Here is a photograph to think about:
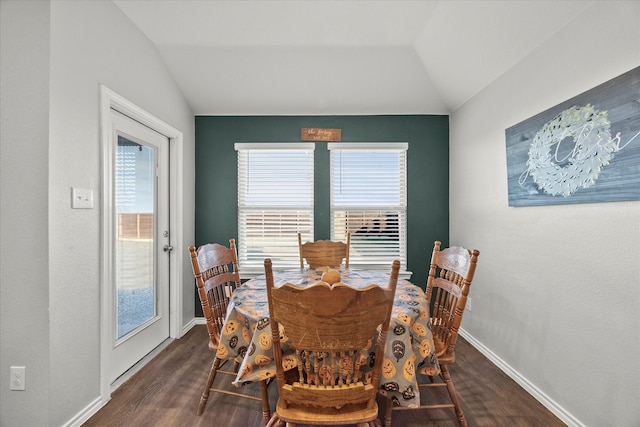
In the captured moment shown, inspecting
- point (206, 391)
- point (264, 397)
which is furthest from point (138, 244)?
point (264, 397)

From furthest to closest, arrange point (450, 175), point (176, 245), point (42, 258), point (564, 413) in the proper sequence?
point (450, 175), point (176, 245), point (564, 413), point (42, 258)

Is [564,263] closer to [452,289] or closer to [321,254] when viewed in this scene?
[452,289]

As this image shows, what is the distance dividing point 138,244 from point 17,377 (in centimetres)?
119

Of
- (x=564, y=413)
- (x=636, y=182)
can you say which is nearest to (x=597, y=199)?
(x=636, y=182)

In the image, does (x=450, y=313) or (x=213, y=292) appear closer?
(x=450, y=313)

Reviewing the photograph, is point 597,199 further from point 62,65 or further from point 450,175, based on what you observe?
point 62,65

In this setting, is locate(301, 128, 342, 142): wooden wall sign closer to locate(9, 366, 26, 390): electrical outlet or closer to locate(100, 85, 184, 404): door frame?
locate(100, 85, 184, 404): door frame

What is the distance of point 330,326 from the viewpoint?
1121 millimetres

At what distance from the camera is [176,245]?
3090mm

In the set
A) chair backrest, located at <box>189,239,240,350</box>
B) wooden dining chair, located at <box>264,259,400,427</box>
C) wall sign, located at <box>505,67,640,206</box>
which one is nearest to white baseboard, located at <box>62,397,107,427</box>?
chair backrest, located at <box>189,239,240,350</box>

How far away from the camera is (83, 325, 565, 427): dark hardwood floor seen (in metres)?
1.85

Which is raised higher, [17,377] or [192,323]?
[17,377]

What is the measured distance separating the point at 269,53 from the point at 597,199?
9.18 ft

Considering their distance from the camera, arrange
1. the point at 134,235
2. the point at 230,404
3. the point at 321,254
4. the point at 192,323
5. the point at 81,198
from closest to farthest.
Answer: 1. the point at 81,198
2. the point at 230,404
3. the point at 134,235
4. the point at 321,254
5. the point at 192,323
